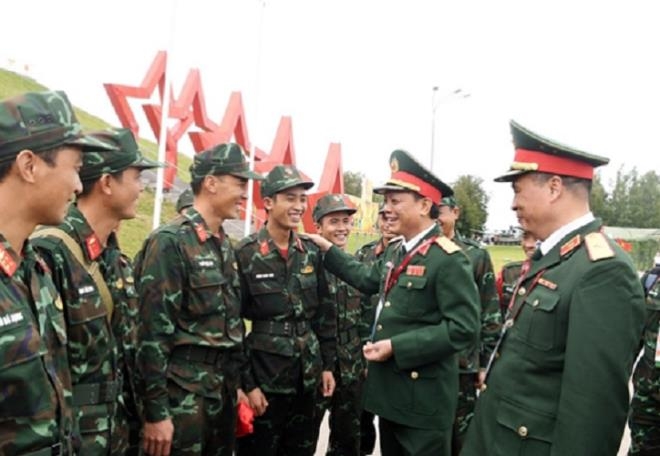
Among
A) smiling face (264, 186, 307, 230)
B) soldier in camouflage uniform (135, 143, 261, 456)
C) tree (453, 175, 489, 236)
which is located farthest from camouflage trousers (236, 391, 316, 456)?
tree (453, 175, 489, 236)

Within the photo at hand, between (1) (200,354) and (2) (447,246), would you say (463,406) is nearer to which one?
(2) (447,246)

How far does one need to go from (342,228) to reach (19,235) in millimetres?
3765

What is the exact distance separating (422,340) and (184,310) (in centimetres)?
134

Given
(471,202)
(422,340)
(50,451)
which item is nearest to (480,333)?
(422,340)

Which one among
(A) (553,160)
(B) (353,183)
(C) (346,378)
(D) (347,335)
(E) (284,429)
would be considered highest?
(B) (353,183)

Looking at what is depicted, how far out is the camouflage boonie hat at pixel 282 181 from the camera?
4.25 m

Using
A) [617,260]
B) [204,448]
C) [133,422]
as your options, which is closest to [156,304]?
[133,422]

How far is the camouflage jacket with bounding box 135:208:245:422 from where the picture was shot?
10.3ft

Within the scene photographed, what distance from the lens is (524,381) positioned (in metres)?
2.30

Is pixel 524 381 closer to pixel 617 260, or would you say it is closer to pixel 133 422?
pixel 617 260

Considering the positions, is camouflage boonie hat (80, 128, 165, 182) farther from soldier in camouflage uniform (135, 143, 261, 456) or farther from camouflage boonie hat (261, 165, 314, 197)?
camouflage boonie hat (261, 165, 314, 197)

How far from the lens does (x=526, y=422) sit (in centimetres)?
224

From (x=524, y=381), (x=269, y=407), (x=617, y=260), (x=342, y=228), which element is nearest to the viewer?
(x=617, y=260)

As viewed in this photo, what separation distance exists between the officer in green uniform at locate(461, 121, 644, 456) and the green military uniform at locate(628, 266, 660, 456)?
1.78 m
